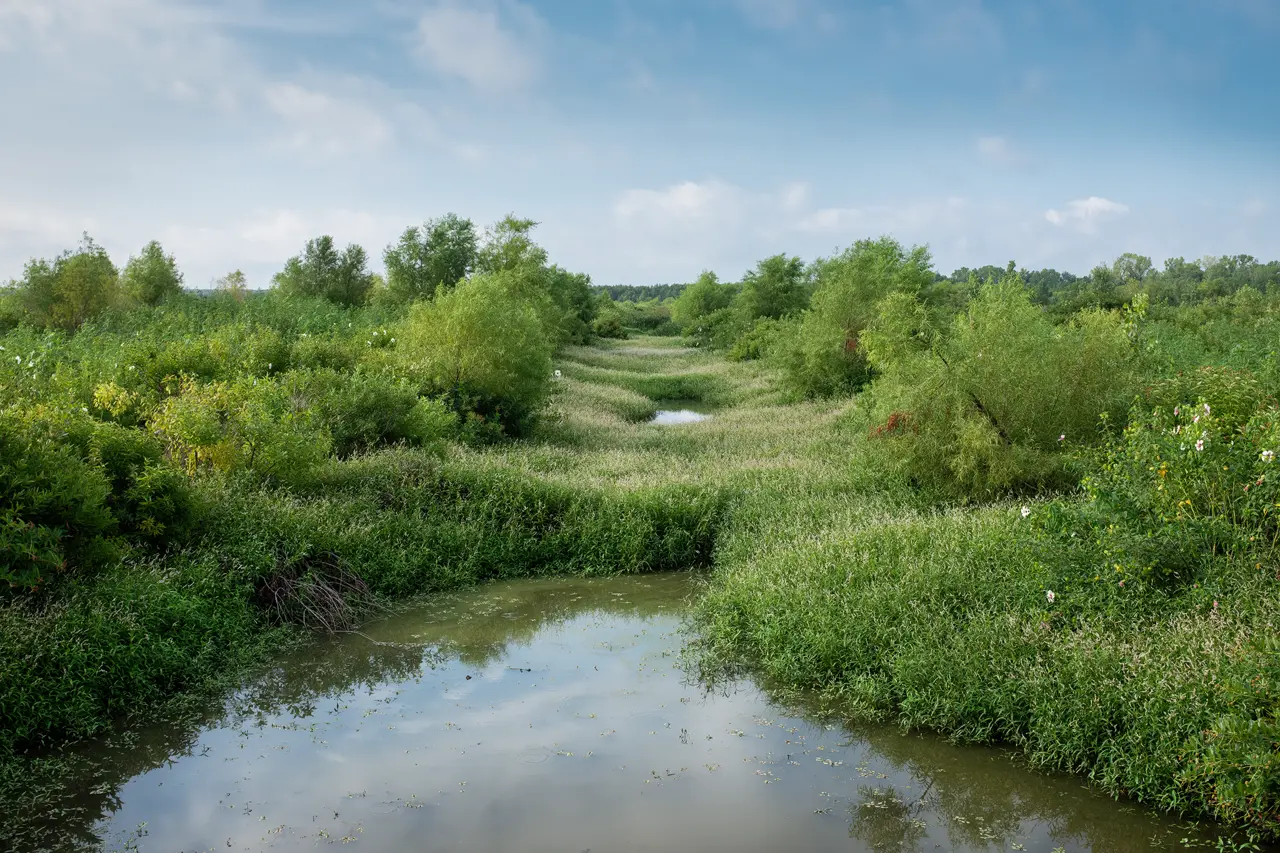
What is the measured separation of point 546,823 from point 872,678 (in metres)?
3.29

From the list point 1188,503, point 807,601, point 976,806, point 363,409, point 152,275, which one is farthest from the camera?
point 152,275

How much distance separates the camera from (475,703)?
27.8 ft

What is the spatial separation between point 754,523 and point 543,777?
6724 mm

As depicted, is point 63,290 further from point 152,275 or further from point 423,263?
point 423,263

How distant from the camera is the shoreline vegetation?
705 centimetres

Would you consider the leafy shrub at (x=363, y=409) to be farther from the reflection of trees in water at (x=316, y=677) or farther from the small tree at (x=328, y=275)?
the small tree at (x=328, y=275)

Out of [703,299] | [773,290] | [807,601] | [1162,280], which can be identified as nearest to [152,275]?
[773,290]

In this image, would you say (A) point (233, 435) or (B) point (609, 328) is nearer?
(A) point (233, 435)

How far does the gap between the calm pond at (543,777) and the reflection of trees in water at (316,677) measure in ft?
0.10

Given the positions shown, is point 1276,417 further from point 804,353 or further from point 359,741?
point 804,353

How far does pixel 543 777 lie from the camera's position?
7.01m

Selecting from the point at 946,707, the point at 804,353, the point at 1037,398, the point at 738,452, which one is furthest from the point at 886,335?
the point at 946,707

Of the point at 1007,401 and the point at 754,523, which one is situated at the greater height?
the point at 1007,401

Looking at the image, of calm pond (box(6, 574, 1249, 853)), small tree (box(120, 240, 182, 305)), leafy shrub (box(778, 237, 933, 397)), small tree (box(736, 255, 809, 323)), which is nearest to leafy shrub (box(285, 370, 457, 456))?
calm pond (box(6, 574, 1249, 853))
